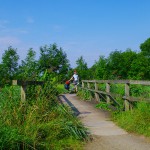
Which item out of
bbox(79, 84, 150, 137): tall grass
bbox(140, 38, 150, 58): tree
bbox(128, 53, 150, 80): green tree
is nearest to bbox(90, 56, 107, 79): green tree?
bbox(128, 53, 150, 80): green tree

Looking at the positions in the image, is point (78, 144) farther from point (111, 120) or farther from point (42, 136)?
point (111, 120)

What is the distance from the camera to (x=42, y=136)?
632 cm

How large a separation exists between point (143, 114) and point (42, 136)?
9.17ft

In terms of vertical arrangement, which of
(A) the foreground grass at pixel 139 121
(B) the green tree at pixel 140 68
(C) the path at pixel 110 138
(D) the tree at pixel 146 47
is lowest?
(C) the path at pixel 110 138

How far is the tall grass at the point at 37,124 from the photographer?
552 cm

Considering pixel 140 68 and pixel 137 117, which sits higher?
pixel 140 68

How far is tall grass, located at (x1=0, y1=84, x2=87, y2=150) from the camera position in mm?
5516

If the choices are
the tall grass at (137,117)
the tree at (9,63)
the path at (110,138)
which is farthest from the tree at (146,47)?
the path at (110,138)

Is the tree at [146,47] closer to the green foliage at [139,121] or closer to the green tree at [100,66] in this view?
the green tree at [100,66]

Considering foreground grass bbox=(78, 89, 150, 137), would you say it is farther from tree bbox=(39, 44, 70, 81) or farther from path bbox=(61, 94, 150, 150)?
tree bbox=(39, 44, 70, 81)

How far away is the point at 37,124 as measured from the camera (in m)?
6.60

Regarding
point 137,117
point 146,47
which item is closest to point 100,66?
point 146,47

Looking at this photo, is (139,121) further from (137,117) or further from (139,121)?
(137,117)

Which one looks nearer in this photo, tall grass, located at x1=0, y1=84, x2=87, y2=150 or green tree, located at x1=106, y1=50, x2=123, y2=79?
tall grass, located at x1=0, y1=84, x2=87, y2=150
